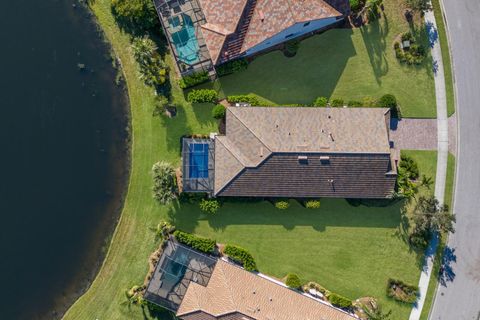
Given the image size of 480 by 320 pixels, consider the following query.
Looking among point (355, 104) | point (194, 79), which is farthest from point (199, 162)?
point (355, 104)

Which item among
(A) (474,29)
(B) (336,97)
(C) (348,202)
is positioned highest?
(A) (474,29)

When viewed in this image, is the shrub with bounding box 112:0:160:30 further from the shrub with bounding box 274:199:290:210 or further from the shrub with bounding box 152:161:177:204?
the shrub with bounding box 274:199:290:210

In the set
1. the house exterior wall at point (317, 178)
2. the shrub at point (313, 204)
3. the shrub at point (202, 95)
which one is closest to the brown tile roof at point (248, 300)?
the house exterior wall at point (317, 178)

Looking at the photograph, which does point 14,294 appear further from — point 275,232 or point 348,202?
point 348,202

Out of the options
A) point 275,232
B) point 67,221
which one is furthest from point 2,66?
point 275,232

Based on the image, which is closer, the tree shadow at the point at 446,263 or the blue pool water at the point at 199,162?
the blue pool water at the point at 199,162

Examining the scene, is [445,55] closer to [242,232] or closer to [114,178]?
[242,232]

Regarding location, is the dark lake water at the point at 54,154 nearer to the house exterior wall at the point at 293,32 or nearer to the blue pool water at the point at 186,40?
the blue pool water at the point at 186,40
